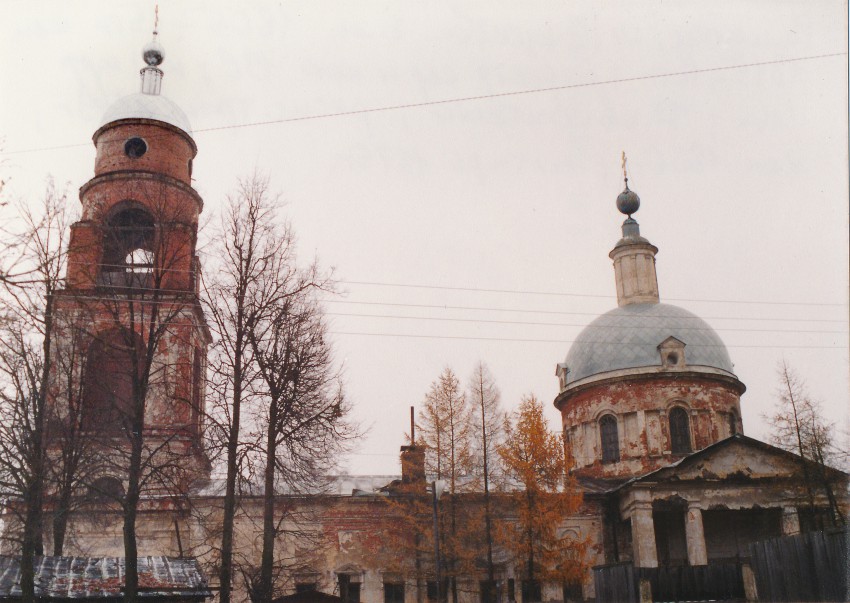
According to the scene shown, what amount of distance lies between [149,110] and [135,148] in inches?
58.5

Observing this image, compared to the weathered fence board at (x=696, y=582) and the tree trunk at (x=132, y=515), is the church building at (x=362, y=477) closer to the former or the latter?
the weathered fence board at (x=696, y=582)

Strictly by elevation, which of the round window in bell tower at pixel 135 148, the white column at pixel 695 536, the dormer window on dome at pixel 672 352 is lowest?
the white column at pixel 695 536

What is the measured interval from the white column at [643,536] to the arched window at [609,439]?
594 cm

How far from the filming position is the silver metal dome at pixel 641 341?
35562 millimetres

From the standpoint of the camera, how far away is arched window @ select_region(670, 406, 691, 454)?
3400 centimetres

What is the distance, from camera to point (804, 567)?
57.5 feet

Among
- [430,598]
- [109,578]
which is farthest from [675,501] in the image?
[109,578]

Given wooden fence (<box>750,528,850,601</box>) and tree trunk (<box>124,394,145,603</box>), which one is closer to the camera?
wooden fence (<box>750,528,850,601</box>)

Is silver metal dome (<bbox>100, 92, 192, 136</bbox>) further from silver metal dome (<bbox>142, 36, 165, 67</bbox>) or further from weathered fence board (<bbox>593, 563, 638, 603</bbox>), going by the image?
weathered fence board (<bbox>593, 563, 638, 603</bbox>)

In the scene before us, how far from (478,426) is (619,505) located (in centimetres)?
695

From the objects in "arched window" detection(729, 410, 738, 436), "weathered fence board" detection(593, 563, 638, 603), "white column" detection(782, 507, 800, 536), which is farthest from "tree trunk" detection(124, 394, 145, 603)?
"arched window" detection(729, 410, 738, 436)

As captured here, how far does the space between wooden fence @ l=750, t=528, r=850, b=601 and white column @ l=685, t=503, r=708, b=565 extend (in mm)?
8319

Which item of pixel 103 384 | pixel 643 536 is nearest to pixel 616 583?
pixel 643 536

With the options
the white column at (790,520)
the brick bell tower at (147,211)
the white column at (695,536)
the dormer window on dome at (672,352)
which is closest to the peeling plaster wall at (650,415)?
the dormer window on dome at (672,352)
